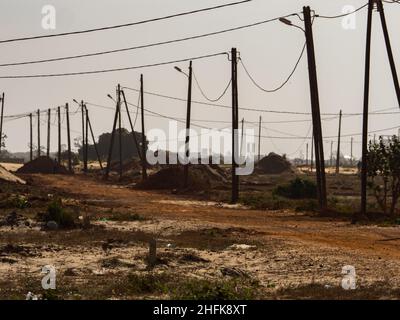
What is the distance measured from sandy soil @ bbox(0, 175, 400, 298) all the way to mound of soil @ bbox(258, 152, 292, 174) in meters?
69.2

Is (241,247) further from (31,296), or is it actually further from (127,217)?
(127,217)

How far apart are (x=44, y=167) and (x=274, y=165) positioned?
34.4 metres

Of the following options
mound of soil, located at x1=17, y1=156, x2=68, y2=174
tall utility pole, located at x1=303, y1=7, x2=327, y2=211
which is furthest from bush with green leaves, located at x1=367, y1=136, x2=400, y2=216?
mound of soil, located at x1=17, y1=156, x2=68, y2=174

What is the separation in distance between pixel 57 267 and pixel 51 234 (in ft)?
16.0

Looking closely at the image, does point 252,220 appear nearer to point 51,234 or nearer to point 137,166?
point 51,234

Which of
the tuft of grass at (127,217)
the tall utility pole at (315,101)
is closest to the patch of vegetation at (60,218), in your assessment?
the tuft of grass at (127,217)

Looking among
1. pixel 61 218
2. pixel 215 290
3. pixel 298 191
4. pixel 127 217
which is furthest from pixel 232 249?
pixel 298 191

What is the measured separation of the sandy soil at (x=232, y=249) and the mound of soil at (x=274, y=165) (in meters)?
69.2

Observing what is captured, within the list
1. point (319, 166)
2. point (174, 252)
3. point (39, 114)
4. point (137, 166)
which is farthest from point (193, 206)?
point (39, 114)

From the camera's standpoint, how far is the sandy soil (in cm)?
1164

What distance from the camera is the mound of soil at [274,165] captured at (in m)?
92.1

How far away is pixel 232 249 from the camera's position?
14.8 m

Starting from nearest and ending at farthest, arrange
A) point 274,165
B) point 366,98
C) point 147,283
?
point 147,283, point 366,98, point 274,165

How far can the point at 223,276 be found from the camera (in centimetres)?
1146
